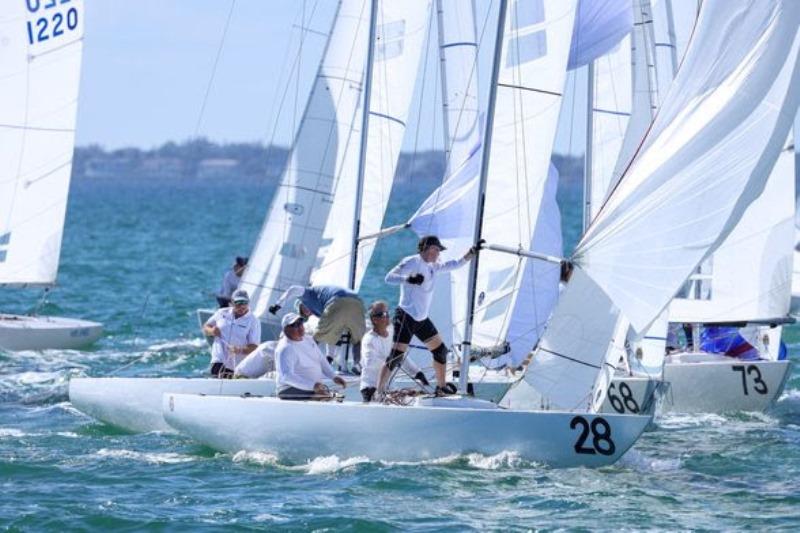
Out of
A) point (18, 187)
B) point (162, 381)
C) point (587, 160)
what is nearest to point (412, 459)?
point (162, 381)

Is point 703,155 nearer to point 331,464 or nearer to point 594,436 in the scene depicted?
point 594,436

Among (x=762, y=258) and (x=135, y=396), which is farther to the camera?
(x=762, y=258)

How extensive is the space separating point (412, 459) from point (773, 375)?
581cm

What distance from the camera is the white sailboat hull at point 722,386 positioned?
64.9 ft

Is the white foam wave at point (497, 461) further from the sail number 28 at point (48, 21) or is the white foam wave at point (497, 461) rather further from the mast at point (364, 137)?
the sail number 28 at point (48, 21)

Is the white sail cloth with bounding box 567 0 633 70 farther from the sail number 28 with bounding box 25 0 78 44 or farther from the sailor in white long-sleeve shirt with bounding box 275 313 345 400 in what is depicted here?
the sail number 28 with bounding box 25 0 78 44

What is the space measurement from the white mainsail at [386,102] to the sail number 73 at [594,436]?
745cm

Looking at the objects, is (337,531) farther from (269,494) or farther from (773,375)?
(773,375)

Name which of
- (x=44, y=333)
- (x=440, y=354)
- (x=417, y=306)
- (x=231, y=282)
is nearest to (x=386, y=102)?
(x=231, y=282)

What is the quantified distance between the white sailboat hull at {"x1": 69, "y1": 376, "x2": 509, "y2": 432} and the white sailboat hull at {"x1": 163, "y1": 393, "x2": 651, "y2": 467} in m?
1.69

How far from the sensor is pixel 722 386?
19.8m

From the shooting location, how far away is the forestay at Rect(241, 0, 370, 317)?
75.0 ft

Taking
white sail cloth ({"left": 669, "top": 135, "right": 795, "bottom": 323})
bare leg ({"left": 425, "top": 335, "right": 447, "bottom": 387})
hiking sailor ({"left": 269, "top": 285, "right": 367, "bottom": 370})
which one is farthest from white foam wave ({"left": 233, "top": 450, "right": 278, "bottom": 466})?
white sail cloth ({"left": 669, "top": 135, "right": 795, "bottom": 323})

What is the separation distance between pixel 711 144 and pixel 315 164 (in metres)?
9.31
